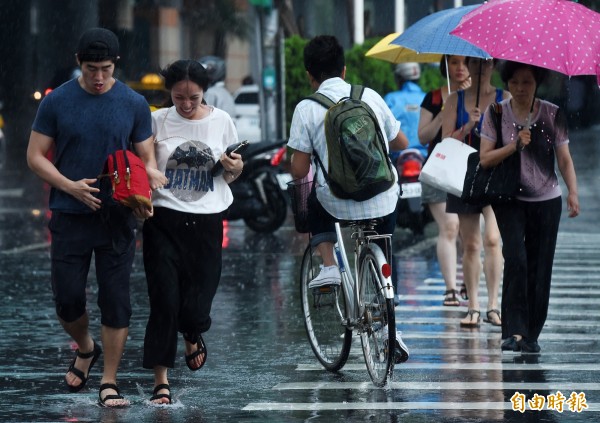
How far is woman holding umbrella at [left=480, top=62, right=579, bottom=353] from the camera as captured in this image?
876 centimetres

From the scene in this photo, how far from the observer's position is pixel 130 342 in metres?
9.59

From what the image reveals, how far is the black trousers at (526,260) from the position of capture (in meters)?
8.84

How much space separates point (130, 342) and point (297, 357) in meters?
1.26

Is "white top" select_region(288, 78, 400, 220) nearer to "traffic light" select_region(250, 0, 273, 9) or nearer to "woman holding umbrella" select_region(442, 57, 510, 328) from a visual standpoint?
"woman holding umbrella" select_region(442, 57, 510, 328)

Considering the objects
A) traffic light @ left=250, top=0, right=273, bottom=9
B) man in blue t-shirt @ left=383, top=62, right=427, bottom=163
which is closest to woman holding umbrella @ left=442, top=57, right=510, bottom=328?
man in blue t-shirt @ left=383, top=62, right=427, bottom=163

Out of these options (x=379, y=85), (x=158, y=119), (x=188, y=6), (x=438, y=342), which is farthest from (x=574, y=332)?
(x=188, y=6)

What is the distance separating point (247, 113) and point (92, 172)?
26.8 m

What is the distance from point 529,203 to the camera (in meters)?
8.86

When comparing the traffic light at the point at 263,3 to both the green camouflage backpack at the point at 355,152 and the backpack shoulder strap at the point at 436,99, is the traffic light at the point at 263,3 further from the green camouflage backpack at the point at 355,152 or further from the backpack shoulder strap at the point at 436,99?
the green camouflage backpack at the point at 355,152

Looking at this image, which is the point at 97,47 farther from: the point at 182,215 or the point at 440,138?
the point at 440,138

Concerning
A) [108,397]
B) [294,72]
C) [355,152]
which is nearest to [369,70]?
[294,72]

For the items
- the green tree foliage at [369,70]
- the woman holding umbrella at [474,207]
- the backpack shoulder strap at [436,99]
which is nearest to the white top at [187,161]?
the woman holding umbrella at [474,207]

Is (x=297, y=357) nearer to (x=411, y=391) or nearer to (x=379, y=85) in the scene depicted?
(x=411, y=391)

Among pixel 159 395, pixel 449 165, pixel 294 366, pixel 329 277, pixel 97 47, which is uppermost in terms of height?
pixel 97 47
